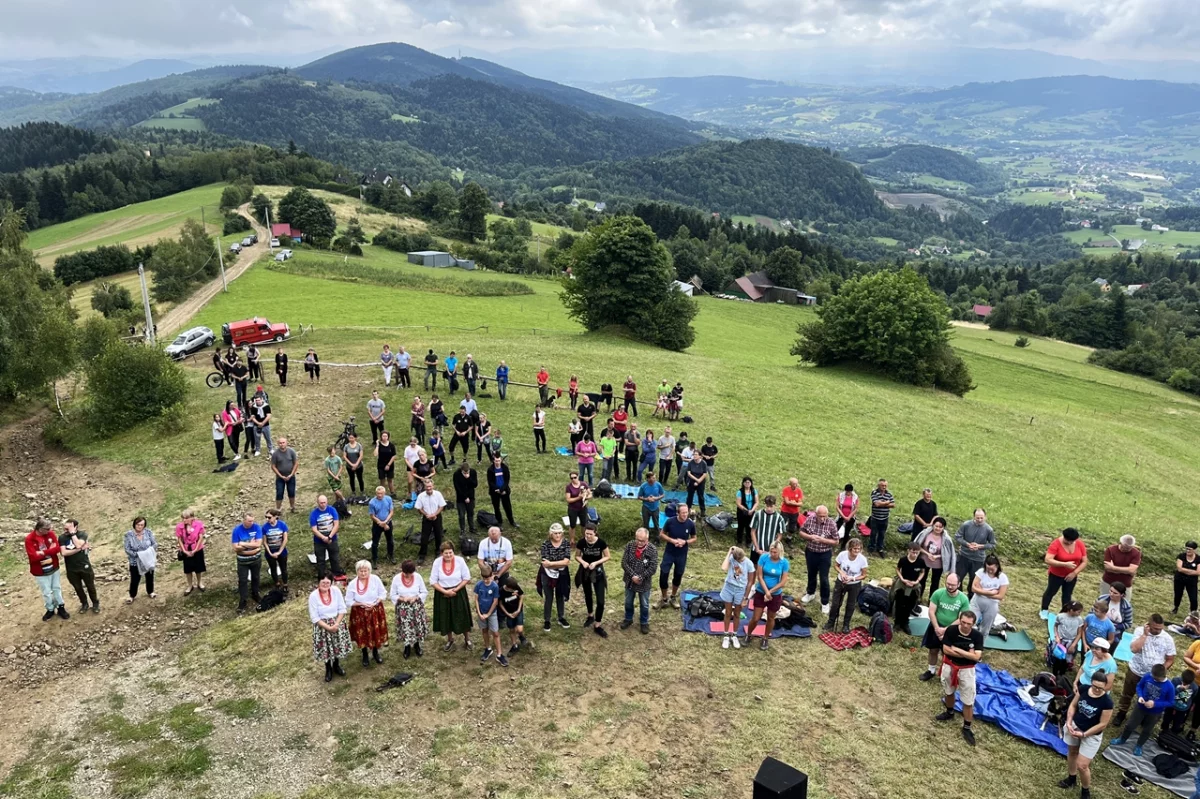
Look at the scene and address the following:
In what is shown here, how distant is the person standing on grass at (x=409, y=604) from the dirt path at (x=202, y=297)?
37544 mm

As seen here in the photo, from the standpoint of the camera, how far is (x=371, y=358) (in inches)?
1259

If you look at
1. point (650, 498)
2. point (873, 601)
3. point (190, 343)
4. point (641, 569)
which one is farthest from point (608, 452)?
point (190, 343)

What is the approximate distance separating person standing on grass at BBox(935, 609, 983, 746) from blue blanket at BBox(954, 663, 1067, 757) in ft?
1.40

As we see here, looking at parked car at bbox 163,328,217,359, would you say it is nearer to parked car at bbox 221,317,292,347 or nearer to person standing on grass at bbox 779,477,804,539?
parked car at bbox 221,317,292,347

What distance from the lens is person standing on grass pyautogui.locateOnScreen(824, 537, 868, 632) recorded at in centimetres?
1205

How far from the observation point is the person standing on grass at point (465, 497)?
1537cm

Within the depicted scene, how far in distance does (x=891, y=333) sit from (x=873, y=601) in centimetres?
3100

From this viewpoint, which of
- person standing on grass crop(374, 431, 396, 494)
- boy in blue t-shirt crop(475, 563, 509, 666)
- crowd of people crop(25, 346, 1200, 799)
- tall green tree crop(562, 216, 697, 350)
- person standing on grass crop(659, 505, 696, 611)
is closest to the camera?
crowd of people crop(25, 346, 1200, 799)

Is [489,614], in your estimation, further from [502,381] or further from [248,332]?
[248,332]

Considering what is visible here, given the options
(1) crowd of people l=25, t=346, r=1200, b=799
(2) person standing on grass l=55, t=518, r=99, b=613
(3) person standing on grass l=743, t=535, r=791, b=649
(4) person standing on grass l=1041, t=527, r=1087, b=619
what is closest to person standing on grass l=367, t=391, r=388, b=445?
(1) crowd of people l=25, t=346, r=1200, b=799

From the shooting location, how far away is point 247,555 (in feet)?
44.5

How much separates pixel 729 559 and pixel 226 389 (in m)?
23.8

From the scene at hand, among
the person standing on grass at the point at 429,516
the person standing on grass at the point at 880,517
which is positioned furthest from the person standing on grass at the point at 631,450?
the person standing on grass at the point at 880,517

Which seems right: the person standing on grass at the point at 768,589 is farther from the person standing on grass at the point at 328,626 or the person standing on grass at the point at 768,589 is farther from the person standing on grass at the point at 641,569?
the person standing on grass at the point at 328,626
